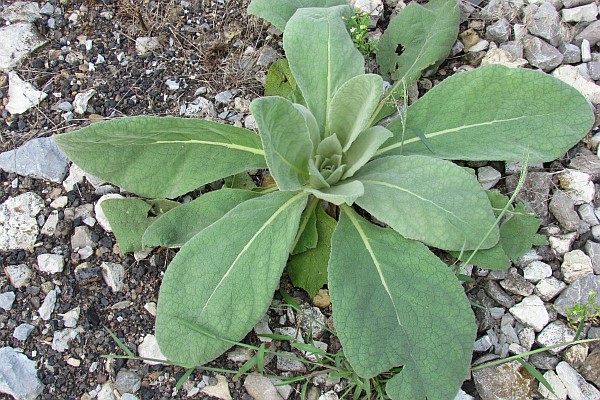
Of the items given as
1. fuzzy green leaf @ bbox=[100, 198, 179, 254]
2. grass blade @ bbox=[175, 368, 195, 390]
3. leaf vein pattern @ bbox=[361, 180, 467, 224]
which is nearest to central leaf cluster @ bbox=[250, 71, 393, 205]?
leaf vein pattern @ bbox=[361, 180, 467, 224]

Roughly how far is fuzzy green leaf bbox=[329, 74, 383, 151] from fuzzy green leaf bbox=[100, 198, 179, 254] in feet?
2.41

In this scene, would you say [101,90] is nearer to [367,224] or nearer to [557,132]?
[367,224]

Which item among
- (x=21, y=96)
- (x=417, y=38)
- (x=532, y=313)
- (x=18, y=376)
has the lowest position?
(x=18, y=376)

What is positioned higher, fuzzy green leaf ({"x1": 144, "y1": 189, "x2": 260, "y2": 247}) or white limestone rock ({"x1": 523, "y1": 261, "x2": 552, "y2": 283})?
fuzzy green leaf ({"x1": 144, "y1": 189, "x2": 260, "y2": 247})

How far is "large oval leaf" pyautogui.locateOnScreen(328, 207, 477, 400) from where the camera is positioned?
198 cm

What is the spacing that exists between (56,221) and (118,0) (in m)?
1.17

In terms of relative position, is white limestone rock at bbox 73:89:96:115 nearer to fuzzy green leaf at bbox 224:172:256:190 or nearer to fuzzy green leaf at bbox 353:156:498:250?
fuzzy green leaf at bbox 224:172:256:190

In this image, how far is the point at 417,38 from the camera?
8.60 feet

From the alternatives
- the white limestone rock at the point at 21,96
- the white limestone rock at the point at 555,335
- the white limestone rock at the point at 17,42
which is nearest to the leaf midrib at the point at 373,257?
the white limestone rock at the point at 555,335

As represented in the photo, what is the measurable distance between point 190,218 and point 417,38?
128 cm

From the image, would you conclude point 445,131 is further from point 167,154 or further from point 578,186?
point 167,154

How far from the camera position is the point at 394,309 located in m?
2.06

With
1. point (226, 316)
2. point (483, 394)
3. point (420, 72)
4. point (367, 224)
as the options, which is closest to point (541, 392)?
point (483, 394)

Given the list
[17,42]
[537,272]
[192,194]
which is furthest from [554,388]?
[17,42]
